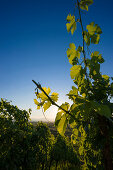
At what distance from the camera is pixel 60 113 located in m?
0.89

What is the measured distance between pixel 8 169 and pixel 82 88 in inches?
65.0

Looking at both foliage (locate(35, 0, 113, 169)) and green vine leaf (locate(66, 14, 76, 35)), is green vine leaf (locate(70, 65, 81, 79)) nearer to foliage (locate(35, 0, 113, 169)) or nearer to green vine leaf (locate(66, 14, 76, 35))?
foliage (locate(35, 0, 113, 169))

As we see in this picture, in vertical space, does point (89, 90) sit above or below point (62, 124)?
above

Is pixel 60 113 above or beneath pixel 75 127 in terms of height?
above

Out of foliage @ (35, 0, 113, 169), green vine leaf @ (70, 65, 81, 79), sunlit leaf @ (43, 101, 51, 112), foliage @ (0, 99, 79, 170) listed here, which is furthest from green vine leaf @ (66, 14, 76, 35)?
foliage @ (0, 99, 79, 170)

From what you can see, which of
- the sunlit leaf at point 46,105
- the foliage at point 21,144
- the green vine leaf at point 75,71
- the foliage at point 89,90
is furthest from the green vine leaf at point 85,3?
the foliage at point 21,144

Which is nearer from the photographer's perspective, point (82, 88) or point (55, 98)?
point (55, 98)

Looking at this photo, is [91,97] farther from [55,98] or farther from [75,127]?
[75,127]

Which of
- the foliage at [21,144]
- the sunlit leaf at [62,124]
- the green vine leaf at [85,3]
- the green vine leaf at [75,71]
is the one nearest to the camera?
the green vine leaf at [85,3]

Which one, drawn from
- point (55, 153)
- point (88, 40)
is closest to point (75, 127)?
point (88, 40)

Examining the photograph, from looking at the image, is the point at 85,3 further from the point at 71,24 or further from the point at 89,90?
the point at 89,90

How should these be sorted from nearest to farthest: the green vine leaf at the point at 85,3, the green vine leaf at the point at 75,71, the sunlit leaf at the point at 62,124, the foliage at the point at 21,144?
the green vine leaf at the point at 85,3 → the sunlit leaf at the point at 62,124 → the green vine leaf at the point at 75,71 → the foliage at the point at 21,144

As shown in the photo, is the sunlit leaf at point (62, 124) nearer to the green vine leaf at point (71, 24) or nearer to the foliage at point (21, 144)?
the green vine leaf at point (71, 24)

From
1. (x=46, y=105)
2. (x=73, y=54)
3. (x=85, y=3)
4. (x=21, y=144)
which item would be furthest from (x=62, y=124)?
(x=21, y=144)
